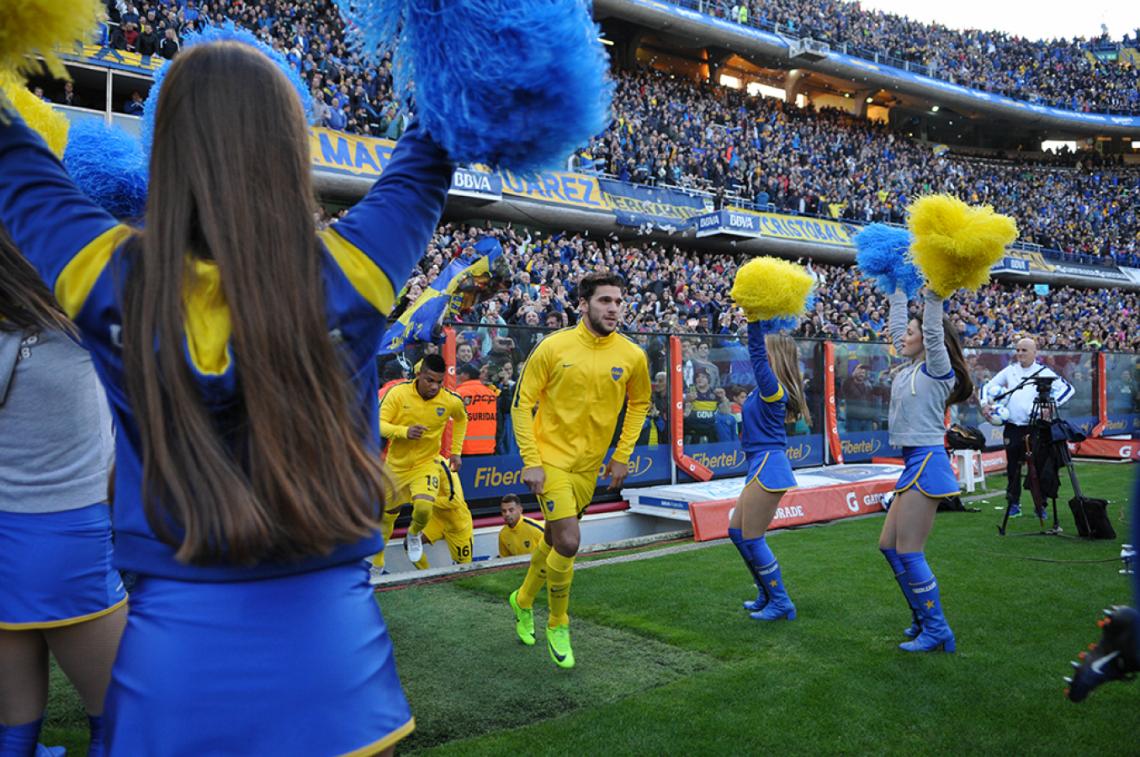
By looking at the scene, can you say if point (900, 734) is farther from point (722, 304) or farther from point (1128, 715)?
point (722, 304)

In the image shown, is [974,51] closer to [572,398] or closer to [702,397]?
[702,397]

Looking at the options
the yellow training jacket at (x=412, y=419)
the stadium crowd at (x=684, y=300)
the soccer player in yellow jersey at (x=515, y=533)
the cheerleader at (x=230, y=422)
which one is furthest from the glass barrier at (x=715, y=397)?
the cheerleader at (x=230, y=422)

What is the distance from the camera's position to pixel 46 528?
2.10 metres

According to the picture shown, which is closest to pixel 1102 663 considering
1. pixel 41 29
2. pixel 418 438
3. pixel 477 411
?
pixel 41 29

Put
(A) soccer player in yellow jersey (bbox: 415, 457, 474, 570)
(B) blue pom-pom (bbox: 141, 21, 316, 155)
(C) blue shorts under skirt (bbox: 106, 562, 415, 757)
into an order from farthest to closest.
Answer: (A) soccer player in yellow jersey (bbox: 415, 457, 474, 570), (B) blue pom-pom (bbox: 141, 21, 316, 155), (C) blue shorts under skirt (bbox: 106, 562, 415, 757)

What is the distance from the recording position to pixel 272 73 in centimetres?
119

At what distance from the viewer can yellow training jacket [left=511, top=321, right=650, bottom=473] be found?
4906mm

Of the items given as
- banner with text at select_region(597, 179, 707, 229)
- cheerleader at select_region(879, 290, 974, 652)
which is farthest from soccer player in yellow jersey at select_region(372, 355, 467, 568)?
banner with text at select_region(597, 179, 707, 229)

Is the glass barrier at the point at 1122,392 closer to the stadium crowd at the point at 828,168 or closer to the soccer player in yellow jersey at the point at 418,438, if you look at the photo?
the stadium crowd at the point at 828,168

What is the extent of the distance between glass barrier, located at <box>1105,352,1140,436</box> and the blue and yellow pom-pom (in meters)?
16.2

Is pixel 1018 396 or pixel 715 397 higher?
pixel 1018 396

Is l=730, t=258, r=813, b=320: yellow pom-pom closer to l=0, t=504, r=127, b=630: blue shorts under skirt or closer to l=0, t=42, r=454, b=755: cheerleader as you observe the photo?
l=0, t=504, r=127, b=630: blue shorts under skirt

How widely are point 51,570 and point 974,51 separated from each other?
50526mm

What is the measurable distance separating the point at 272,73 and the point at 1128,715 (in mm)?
4463
